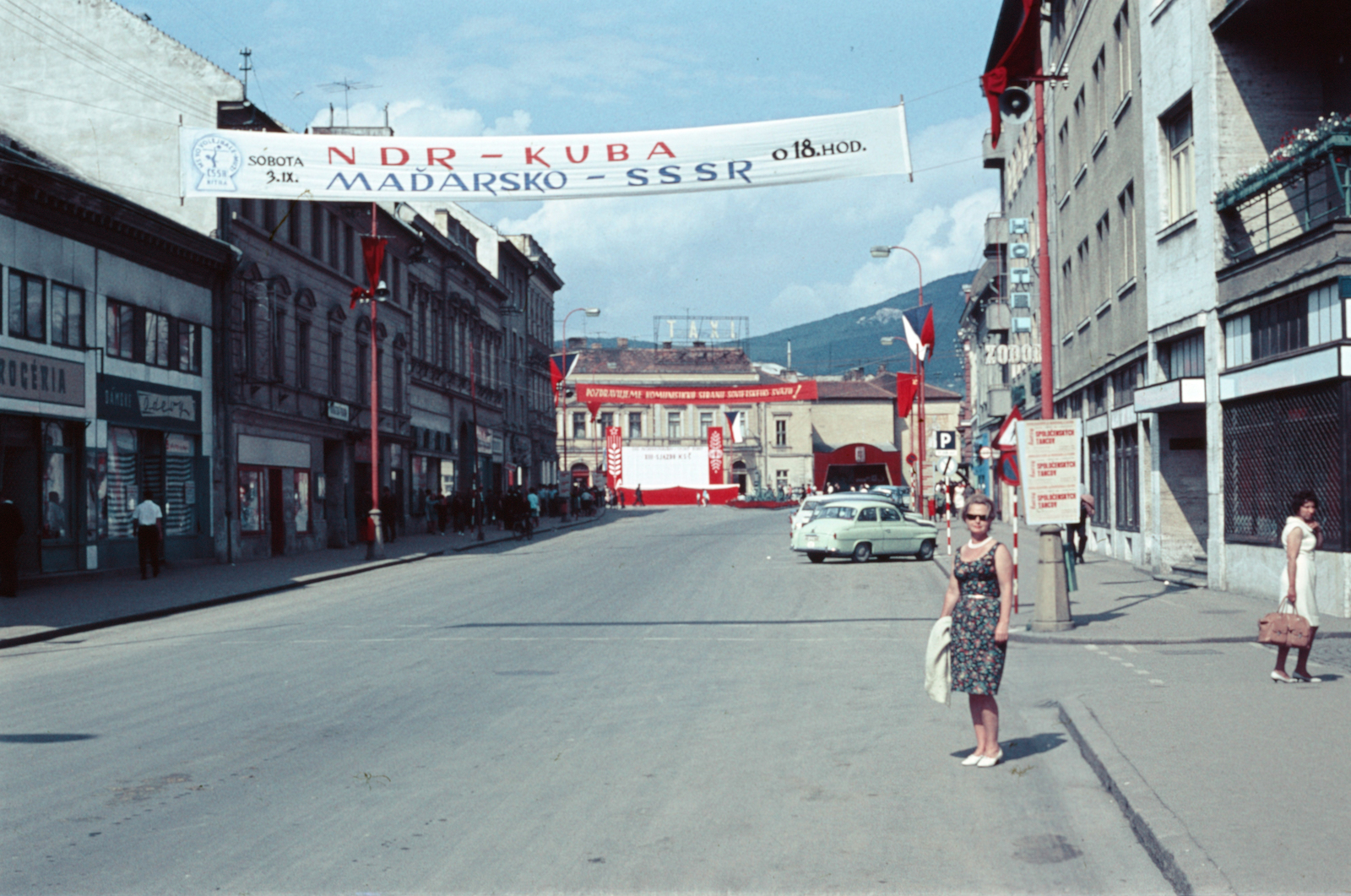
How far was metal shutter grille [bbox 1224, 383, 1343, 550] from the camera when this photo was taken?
16.9 meters

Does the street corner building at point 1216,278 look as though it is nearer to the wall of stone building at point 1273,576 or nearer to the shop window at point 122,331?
the wall of stone building at point 1273,576

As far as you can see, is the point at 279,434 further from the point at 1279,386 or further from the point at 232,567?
the point at 1279,386

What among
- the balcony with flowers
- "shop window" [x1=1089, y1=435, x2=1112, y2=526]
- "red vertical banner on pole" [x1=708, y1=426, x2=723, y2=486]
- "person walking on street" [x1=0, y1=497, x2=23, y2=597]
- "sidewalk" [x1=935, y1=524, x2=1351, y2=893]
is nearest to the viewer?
"sidewalk" [x1=935, y1=524, x2=1351, y2=893]

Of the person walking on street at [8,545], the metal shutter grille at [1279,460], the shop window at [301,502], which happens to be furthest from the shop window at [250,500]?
the metal shutter grille at [1279,460]

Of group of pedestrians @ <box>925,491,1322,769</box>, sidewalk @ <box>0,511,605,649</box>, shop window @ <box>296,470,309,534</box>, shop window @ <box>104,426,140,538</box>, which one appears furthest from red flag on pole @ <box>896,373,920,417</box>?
group of pedestrians @ <box>925,491,1322,769</box>

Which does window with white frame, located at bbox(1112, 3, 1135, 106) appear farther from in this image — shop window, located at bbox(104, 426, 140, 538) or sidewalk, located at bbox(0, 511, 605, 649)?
shop window, located at bbox(104, 426, 140, 538)

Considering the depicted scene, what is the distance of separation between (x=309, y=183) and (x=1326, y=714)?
10924mm

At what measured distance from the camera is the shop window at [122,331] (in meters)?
28.4

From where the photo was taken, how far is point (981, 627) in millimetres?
8305

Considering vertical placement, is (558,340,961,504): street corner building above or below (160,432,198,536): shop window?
above

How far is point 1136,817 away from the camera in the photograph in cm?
671

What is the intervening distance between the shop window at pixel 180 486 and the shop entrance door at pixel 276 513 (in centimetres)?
457

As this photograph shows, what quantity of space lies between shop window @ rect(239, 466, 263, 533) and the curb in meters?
28.7

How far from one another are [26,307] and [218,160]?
1207 centimetres
